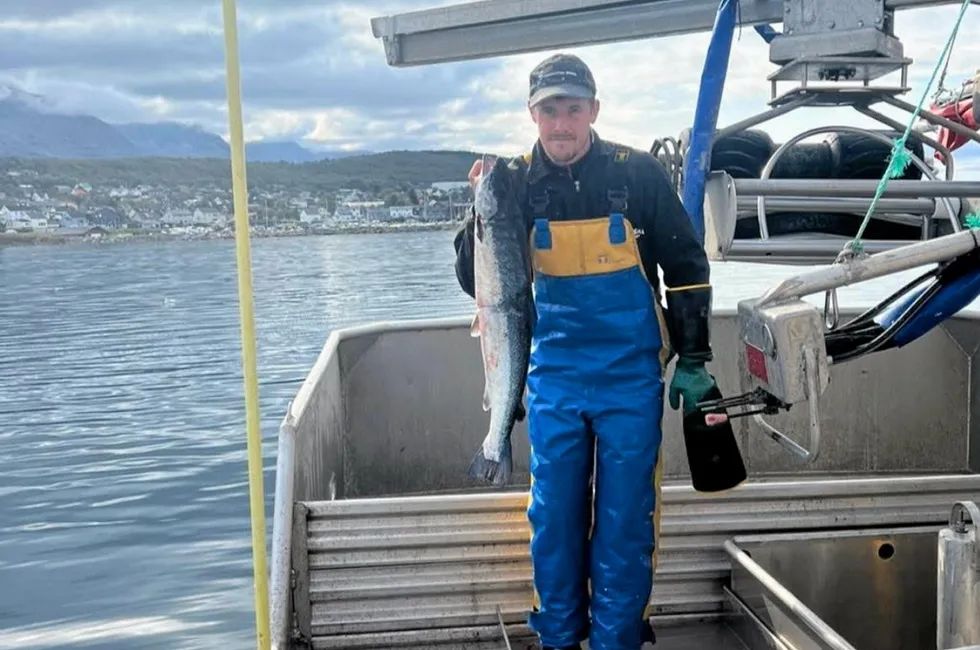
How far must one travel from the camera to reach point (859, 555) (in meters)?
3.32

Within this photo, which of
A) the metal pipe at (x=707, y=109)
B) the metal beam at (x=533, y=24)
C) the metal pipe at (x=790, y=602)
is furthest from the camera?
the metal beam at (x=533, y=24)

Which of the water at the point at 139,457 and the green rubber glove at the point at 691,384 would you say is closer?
the green rubber glove at the point at 691,384

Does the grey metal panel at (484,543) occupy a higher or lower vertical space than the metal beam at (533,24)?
lower

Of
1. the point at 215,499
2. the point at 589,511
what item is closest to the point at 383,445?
the point at 589,511

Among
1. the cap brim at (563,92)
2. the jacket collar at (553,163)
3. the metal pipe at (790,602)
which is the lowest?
the metal pipe at (790,602)

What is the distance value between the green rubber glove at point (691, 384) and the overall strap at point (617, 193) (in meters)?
0.50

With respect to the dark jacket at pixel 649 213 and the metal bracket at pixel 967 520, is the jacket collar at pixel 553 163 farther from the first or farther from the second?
the metal bracket at pixel 967 520

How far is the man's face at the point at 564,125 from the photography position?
2.98m

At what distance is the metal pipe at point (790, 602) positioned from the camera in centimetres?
251

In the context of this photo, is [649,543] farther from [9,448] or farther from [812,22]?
[9,448]

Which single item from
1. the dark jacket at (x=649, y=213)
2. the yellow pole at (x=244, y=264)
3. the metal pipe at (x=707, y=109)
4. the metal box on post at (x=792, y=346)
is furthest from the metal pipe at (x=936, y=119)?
the yellow pole at (x=244, y=264)

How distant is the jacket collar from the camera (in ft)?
9.98

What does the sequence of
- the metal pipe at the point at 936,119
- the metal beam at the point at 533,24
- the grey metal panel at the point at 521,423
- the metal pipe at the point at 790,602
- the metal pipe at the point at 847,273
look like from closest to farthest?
the metal pipe at the point at 790,602 < the metal pipe at the point at 847,273 < the metal pipe at the point at 936,119 < the metal beam at the point at 533,24 < the grey metal panel at the point at 521,423

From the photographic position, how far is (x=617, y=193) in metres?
2.97
